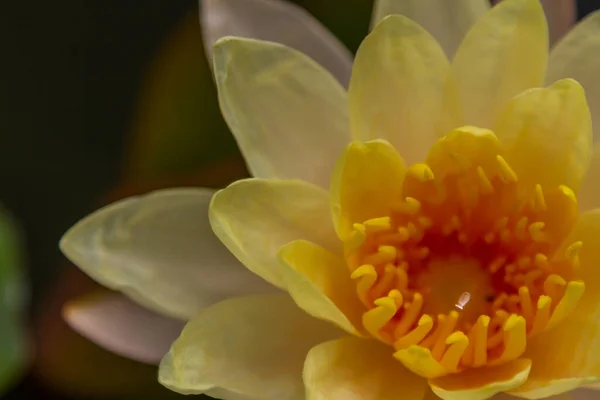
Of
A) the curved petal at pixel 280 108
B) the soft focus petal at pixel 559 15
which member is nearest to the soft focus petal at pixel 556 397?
the curved petal at pixel 280 108

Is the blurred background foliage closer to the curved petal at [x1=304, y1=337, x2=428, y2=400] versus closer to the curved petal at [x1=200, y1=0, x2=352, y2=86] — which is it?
the curved petal at [x1=200, y1=0, x2=352, y2=86]

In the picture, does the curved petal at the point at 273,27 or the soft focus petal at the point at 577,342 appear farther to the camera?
the curved petal at the point at 273,27

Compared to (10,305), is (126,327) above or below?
above

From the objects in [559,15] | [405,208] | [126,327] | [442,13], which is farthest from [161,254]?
[559,15]

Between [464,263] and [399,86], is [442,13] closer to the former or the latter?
[399,86]

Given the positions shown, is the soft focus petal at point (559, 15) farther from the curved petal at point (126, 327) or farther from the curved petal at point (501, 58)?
the curved petal at point (126, 327)

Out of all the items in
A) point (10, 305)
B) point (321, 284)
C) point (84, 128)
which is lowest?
point (10, 305)

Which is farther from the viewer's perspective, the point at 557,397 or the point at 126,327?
the point at 126,327
